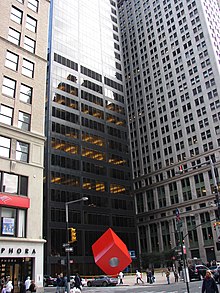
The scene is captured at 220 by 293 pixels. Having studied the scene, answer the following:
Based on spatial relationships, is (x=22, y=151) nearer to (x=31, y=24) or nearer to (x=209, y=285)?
(x=31, y=24)

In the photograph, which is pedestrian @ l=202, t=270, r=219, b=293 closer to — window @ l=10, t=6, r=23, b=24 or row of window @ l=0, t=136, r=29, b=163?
row of window @ l=0, t=136, r=29, b=163

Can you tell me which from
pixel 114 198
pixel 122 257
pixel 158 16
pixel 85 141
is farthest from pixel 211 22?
pixel 122 257

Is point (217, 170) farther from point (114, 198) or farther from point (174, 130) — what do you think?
point (114, 198)

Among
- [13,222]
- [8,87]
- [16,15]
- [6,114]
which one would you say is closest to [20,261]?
[13,222]

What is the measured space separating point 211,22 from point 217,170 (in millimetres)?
48188

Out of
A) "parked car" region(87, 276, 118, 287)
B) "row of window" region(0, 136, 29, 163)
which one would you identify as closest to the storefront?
"row of window" region(0, 136, 29, 163)

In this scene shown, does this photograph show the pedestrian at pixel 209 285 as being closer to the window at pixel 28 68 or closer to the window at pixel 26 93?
the window at pixel 26 93

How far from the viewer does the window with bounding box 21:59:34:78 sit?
35.1 m

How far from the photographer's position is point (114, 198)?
8081 centimetres

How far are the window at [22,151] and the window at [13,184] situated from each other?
1938 mm

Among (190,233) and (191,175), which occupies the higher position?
(191,175)

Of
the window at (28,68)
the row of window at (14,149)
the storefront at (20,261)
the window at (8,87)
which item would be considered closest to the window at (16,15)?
the window at (28,68)

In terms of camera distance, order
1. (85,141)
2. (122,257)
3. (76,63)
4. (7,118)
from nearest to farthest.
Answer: (7,118), (122,257), (85,141), (76,63)

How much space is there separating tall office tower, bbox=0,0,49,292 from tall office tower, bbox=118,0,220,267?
57.4 meters
